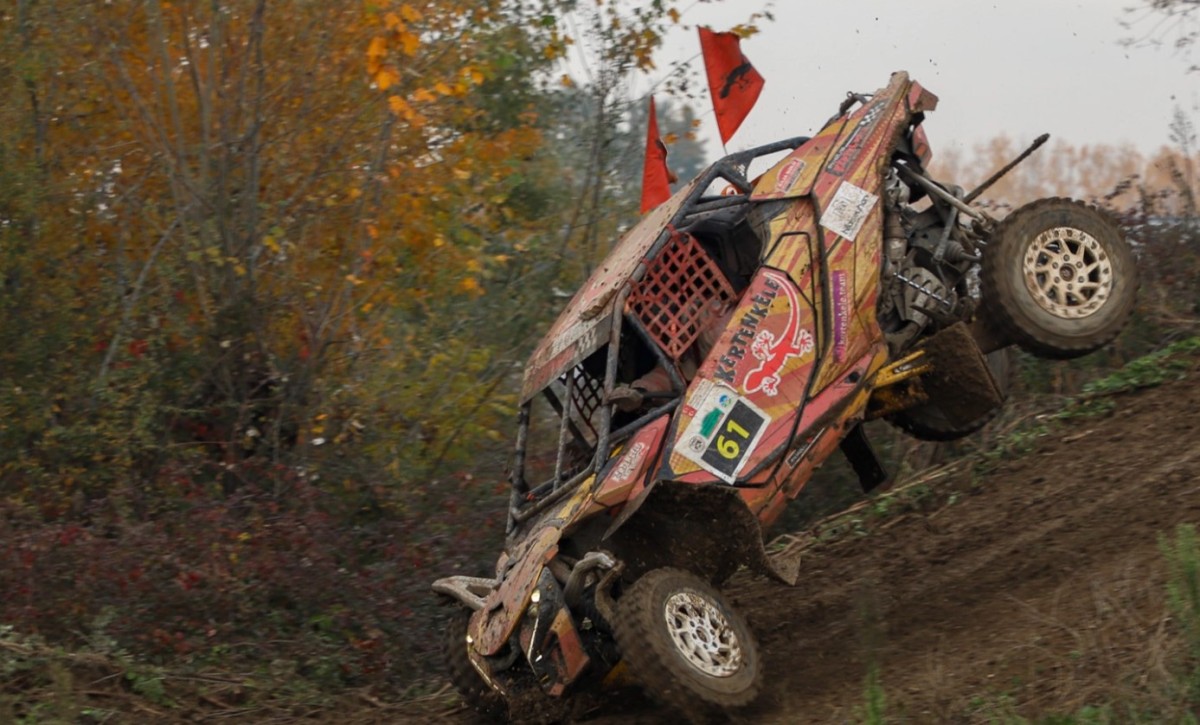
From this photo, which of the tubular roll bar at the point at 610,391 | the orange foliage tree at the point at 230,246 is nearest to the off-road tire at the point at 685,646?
the tubular roll bar at the point at 610,391

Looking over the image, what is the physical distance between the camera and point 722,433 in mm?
6895

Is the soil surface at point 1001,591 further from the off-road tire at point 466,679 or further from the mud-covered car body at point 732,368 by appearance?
the mud-covered car body at point 732,368

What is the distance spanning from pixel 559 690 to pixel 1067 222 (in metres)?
3.79

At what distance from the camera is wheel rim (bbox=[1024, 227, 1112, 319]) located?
785 centimetres

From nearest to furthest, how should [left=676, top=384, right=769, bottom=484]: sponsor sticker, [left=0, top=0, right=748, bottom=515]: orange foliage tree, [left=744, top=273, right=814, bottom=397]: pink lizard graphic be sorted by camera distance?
[left=676, top=384, right=769, bottom=484]: sponsor sticker < [left=744, top=273, right=814, bottom=397]: pink lizard graphic < [left=0, top=0, right=748, bottom=515]: orange foliage tree

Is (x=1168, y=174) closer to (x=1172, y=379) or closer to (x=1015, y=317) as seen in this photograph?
(x=1172, y=379)

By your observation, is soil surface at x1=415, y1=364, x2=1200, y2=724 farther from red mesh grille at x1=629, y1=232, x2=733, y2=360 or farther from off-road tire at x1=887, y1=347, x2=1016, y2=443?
red mesh grille at x1=629, y1=232, x2=733, y2=360

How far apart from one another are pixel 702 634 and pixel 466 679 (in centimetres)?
129

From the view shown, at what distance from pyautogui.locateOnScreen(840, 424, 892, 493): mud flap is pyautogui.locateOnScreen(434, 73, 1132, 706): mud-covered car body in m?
0.01

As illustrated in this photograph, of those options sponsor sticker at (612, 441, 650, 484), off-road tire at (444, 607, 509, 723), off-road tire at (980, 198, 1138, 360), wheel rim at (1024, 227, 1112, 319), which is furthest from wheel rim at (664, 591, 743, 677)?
wheel rim at (1024, 227, 1112, 319)

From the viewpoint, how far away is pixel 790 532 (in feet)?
33.7

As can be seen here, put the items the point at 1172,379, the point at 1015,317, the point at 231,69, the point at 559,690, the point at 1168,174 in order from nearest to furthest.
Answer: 1. the point at 559,690
2. the point at 1015,317
3. the point at 1172,379
4. the point at 231,69
5. the point at 1168,174

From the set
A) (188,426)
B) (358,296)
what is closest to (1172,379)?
(358,296)

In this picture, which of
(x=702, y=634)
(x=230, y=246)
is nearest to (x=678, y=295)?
(x=702, y=634)
